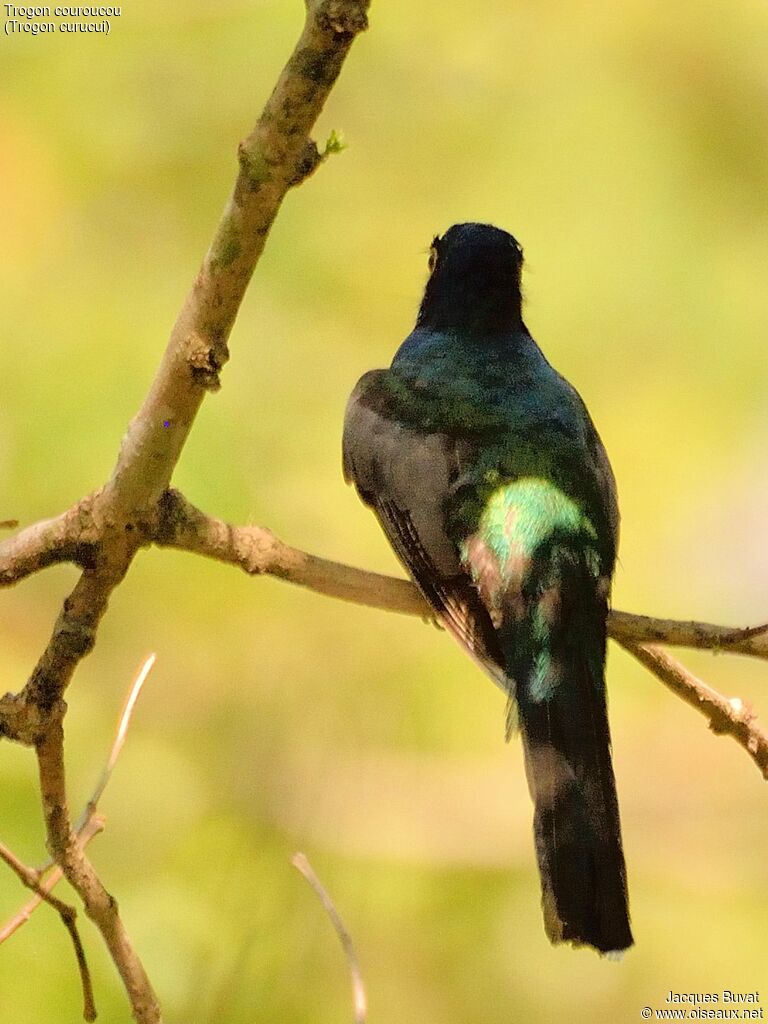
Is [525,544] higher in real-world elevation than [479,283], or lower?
lower

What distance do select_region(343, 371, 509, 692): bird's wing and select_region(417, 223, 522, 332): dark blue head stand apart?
1.14 ft

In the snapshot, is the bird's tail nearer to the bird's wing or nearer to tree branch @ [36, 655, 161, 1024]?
the bird's wing

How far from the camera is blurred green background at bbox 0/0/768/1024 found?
3.83 m

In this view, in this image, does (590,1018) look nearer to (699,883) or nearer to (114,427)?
(699,883)

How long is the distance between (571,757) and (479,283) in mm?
1459

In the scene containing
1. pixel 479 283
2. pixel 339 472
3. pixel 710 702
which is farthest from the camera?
pixel 339 472

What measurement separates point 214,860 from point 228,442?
1.36 metres

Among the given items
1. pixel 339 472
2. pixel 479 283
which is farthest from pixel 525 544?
pixel 339 472

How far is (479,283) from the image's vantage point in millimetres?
3389

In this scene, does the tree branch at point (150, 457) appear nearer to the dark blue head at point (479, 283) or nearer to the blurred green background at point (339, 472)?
the dark blue head at point (479, 283)

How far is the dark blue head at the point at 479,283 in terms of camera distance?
338 cm

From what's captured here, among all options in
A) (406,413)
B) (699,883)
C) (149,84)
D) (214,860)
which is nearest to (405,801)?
(214,860)

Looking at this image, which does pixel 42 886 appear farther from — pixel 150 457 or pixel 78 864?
pixel 150 457

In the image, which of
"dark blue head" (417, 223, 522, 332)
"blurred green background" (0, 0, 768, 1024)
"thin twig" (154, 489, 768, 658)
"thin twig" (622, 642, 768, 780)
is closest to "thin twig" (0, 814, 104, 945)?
"thin twig" (154, 489, 768, 658)
